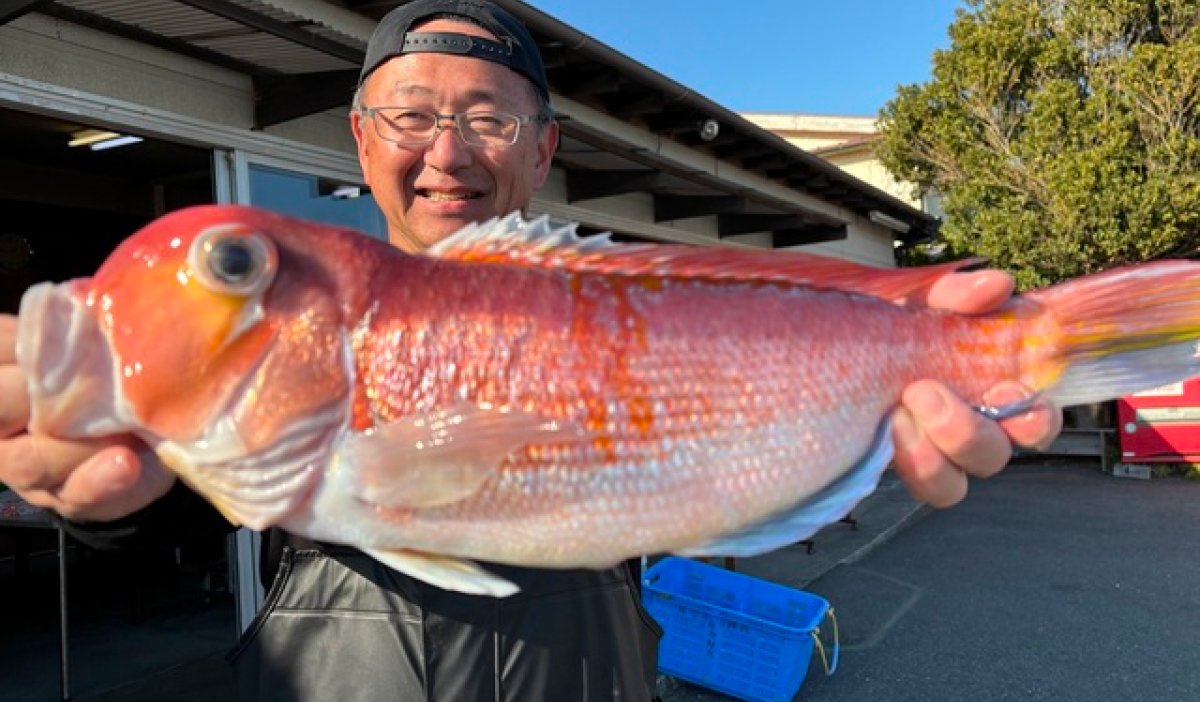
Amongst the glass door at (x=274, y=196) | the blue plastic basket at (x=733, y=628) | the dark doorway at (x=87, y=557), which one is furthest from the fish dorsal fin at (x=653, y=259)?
the dark doorway at (x=87, y=557)

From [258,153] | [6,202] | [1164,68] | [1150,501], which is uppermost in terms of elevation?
[1164,68]

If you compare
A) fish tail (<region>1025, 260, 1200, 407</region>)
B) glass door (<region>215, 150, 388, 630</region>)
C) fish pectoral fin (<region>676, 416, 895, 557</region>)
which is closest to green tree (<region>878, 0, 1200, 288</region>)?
glass door (<region>215, 150, 388, 630</region>)

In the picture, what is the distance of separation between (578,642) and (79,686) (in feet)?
16.9

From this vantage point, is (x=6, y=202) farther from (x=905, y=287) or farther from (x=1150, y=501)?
(x=1150, y=501)

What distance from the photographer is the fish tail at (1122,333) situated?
1.55 m

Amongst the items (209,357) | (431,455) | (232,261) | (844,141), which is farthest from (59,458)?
(844,141)

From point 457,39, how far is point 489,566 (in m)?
1.31

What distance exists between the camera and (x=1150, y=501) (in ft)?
37.9

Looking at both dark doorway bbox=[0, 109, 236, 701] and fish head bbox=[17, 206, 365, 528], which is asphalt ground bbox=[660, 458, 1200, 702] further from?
fish head bbox=[17, 206, 365, 528]

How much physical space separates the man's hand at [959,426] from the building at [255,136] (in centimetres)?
369

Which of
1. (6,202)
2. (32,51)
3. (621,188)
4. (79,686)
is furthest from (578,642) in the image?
(6,202)

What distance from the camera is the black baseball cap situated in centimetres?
201

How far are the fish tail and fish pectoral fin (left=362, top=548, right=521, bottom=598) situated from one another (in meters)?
1.12

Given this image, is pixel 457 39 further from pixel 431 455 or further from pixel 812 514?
pixel 812 514
